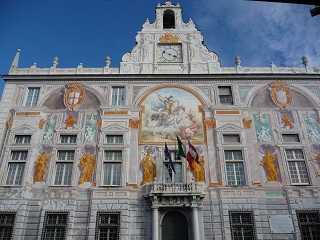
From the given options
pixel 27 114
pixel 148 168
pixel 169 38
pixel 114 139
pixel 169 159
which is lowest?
pixel 148 168

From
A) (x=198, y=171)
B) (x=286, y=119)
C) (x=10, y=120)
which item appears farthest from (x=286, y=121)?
(x=10, y=120)

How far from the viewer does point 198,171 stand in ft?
74.1

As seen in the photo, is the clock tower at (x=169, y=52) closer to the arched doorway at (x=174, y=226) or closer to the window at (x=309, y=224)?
the arched doorway at (x=174, y=226)

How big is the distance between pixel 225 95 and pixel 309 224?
10.4m

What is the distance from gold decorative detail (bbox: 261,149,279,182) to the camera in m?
22.5

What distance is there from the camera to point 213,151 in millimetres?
23328

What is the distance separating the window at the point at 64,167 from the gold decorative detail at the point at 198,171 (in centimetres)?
806

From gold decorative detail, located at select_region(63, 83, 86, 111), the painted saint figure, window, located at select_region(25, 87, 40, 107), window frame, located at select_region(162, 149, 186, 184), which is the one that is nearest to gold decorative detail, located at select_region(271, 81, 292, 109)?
the painted saint figure

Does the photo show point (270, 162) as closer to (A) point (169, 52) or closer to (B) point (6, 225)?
(A) point (169, 52)

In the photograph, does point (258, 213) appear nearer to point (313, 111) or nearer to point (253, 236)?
point (253, 236)

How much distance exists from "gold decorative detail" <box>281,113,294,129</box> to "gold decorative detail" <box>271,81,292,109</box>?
30.4 inches

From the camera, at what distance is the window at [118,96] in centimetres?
2548

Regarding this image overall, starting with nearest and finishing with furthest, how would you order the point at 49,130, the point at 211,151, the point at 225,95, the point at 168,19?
the point at 211,151, the point at 49,130, the point at 225,95, the point at 168,19

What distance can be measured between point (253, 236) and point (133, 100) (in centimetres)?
1221
